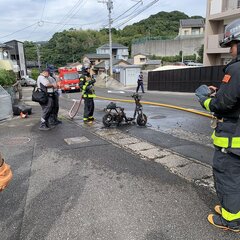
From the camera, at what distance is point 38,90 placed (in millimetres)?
8086

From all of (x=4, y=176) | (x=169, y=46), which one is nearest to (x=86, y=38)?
(x=169, y=46)

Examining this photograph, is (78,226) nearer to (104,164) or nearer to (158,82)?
(104,164)

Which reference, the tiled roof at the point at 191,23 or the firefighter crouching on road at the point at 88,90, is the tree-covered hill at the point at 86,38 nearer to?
the tiled roof at the point at 191,23

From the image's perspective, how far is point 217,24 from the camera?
24047 millimetres

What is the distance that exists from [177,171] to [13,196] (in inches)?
105

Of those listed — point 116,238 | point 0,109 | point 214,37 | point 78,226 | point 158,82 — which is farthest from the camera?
point 158,82

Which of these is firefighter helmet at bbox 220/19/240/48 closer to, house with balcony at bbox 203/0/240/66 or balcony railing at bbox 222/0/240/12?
house with balcony at bbox 203/0/240/66

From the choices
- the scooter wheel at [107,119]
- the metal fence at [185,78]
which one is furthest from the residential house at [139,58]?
the scooter wheel at [107,119]

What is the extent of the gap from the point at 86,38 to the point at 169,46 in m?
46.0

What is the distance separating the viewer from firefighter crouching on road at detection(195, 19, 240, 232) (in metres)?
2.63

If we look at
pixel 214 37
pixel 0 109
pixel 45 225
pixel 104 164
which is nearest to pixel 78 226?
pixel 45 225

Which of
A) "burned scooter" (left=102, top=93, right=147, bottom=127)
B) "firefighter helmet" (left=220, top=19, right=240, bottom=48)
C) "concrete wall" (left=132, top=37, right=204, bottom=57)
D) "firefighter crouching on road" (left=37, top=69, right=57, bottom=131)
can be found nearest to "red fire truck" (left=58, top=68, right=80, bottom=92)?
"firefighter crouching on road" (left=37, top=69, right=57, bottom=131)

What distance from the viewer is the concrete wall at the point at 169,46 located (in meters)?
58.2

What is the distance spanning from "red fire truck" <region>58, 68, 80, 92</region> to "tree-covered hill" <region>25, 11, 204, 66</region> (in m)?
54.8
